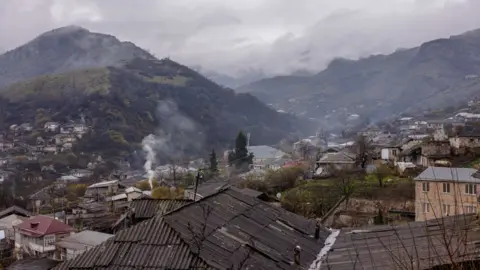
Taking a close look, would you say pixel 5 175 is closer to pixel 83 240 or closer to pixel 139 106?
pixel 83 240

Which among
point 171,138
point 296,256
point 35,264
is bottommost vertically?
point 171,138

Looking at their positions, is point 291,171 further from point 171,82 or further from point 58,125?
point 171,82

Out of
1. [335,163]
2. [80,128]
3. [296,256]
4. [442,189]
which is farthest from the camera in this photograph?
[80,128]

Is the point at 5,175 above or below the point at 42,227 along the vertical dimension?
below

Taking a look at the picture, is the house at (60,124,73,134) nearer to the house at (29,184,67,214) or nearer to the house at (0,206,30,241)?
the house at (29,184,67,214)

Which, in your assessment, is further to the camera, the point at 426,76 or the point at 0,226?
the point at 426,76

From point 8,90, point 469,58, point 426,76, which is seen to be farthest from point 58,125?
point 469,58

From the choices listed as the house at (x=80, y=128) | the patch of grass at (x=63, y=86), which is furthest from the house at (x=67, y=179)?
the patch of grass at (x=63, y=86)

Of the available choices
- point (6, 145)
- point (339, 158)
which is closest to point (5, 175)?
point (6, 145)
